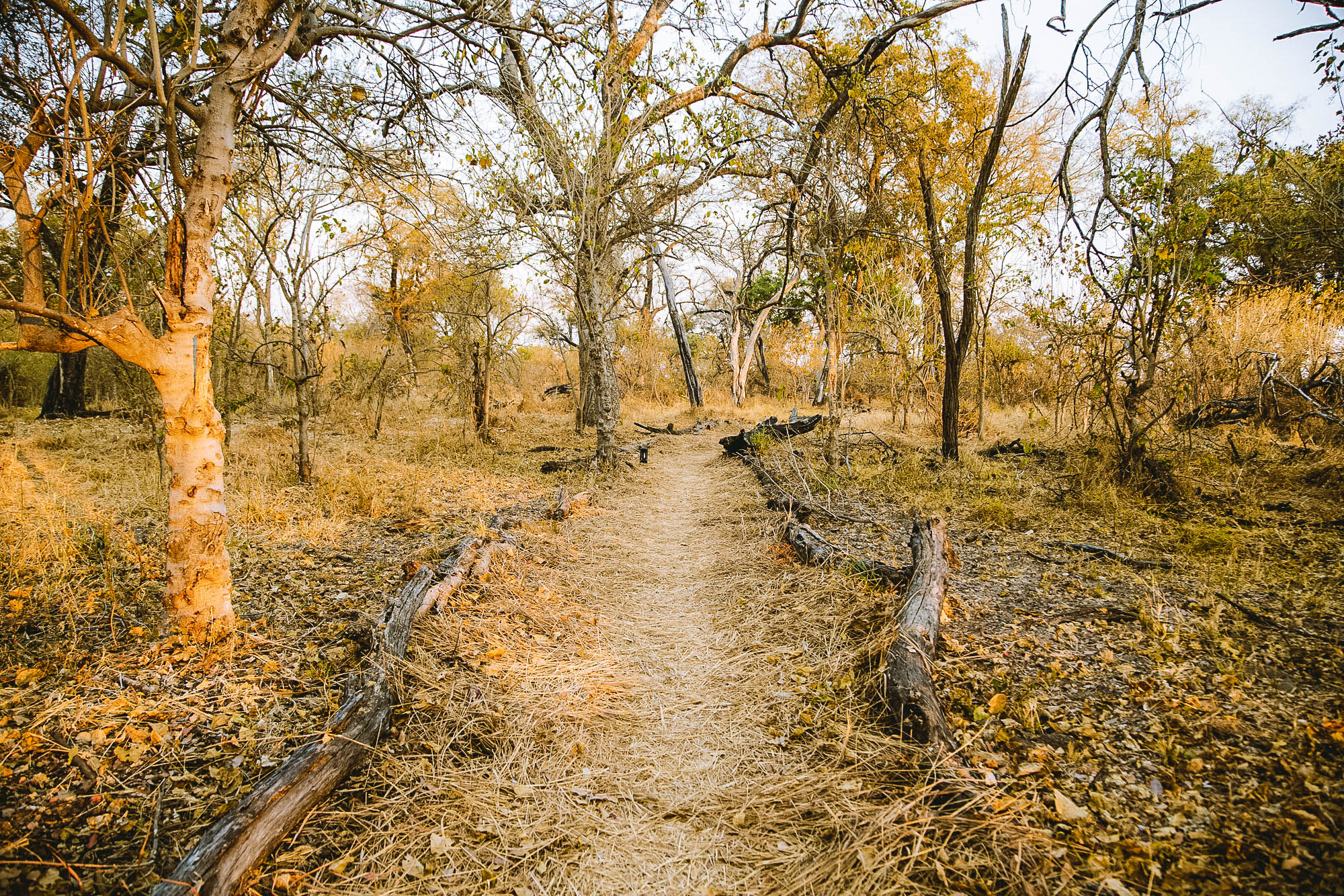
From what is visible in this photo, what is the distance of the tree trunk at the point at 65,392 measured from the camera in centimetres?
922

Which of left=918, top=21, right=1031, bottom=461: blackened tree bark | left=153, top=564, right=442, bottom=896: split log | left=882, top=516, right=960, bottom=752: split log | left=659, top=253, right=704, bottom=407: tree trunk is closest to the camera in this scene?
left=153, top=564, right=442, bottom=896: split log

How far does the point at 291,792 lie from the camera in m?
1.71

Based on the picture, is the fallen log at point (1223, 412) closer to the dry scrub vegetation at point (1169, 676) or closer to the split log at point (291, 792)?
the dry scrub vegetation at point (1169, 676)

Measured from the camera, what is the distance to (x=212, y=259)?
261 cm

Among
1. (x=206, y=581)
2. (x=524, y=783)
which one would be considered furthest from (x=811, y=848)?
(x=206, y=581)

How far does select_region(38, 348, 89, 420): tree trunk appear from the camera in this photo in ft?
30.2

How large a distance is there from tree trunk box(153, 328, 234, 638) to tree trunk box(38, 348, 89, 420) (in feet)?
34.6

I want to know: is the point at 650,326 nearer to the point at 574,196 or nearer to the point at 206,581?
the point at 574,196

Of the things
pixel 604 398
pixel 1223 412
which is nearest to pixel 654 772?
pixel 604 398

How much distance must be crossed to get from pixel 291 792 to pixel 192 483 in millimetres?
1663

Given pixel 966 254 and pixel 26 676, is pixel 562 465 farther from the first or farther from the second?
pixel 966 254

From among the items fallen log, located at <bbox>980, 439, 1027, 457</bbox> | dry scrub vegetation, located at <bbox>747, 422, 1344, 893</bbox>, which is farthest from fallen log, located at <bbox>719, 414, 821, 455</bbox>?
dry scrub vegetation, located at <bbox>747, 422, 1344, 893</bbox>

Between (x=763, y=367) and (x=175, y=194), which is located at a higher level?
(x=763, y=367)

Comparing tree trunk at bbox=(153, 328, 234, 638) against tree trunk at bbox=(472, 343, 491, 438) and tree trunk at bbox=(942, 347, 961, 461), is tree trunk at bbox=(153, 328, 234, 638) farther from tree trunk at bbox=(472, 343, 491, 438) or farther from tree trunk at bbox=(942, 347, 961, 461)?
tree trunk at bbox=(942, 347, 961, 461)
